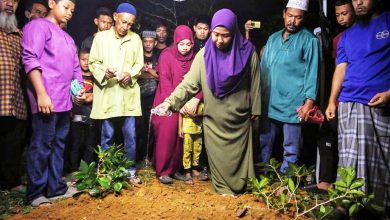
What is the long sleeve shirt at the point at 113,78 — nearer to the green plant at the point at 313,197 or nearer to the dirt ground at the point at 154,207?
the dirt ground at the point at 154,207

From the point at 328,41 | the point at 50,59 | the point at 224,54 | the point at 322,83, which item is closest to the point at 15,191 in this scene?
the point at 50,59

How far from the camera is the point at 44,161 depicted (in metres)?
3.52

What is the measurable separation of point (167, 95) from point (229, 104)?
0.98m

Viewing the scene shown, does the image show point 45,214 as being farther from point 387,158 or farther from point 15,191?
point 387,158

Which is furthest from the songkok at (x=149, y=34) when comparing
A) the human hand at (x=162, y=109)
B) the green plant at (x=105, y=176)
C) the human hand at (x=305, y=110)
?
the human hand at (x=305, y=110)

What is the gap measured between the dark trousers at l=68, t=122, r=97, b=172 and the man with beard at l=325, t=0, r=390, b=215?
3.28 meters

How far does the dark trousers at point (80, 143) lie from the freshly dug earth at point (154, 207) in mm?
1171

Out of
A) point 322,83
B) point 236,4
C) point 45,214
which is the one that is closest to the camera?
point 45,214

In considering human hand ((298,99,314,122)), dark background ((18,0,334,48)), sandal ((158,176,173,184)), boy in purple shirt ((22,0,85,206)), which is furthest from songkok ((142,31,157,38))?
human hand ((298,99,314,122))

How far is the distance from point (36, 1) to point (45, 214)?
282cm

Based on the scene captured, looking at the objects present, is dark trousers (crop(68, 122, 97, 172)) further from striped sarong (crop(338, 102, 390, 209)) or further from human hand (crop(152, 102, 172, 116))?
striped sarong (crop(338, 102, 390, 209))

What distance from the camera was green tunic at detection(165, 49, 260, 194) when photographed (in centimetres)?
389

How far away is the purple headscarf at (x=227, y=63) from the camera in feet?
12.4

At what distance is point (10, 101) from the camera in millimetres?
3672
